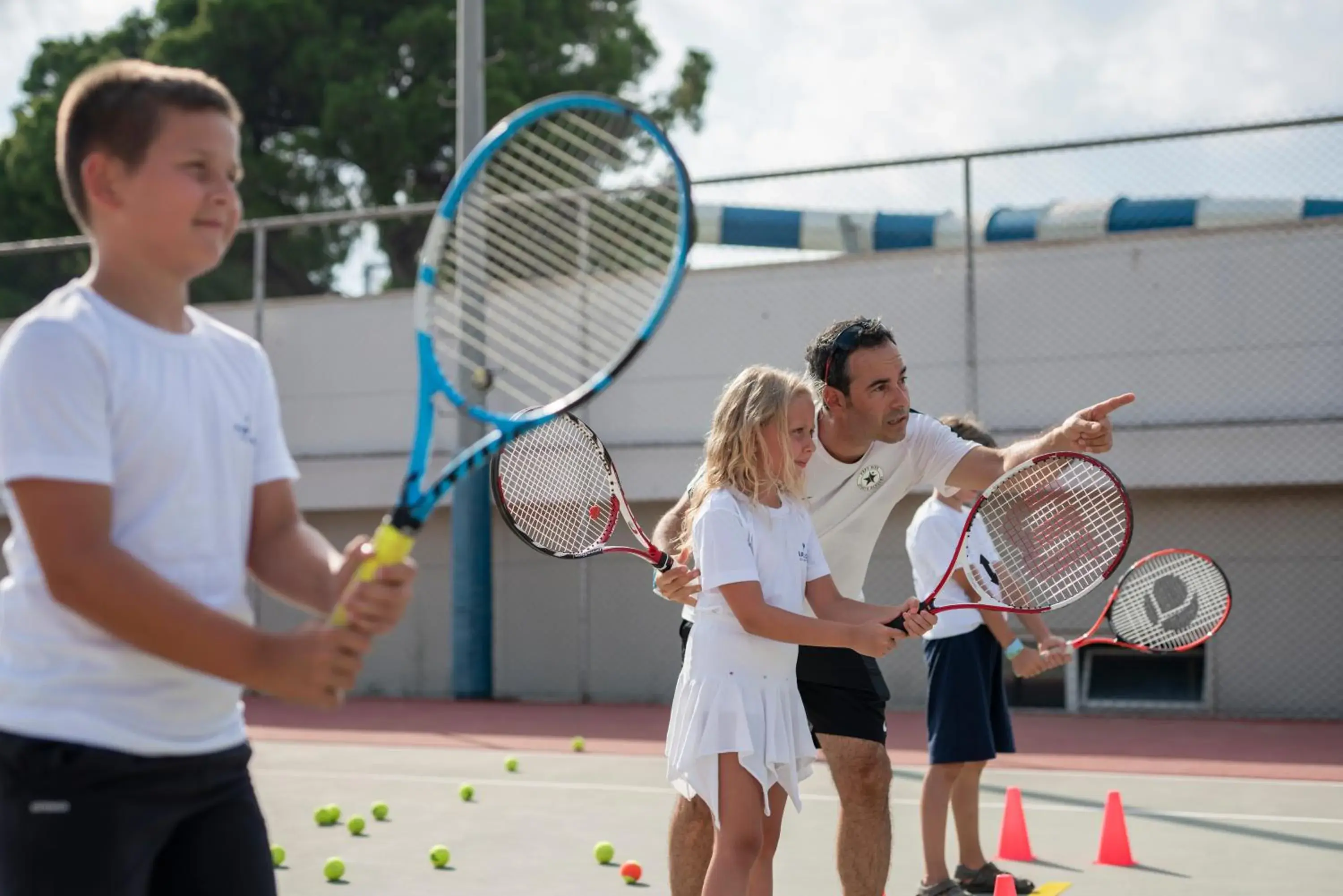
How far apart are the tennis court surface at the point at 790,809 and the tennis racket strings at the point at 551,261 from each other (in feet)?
6.81

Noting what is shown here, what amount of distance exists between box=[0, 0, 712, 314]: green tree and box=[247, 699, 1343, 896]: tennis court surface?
11.2 m

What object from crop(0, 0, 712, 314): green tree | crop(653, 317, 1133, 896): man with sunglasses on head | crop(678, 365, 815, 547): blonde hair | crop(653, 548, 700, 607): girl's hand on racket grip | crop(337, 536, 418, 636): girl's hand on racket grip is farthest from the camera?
crop(0, 0, 712, 314): green tree

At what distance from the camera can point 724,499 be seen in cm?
390

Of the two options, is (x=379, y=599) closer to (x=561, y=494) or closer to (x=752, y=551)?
(x=752, y=551)

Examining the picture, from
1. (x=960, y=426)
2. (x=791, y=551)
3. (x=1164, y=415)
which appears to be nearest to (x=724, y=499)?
(x=791, y=551)

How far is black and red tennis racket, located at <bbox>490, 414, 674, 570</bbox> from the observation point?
4.57 m

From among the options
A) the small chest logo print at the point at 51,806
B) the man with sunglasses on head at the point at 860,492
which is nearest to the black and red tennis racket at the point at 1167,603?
the man with sunglasses on head at the point at 860,492

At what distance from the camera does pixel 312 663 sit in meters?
1.95

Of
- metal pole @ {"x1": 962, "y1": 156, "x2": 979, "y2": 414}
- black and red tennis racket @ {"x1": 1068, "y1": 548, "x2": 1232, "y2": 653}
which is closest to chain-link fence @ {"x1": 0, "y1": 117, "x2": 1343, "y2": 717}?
metal pole @ {"x1": 962, "y1": 156, "x2": 979, "y2": 414}

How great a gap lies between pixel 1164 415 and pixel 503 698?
5.98m

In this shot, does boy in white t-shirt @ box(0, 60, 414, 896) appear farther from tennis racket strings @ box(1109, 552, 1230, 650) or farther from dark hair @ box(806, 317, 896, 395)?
tennis racket strings @ box(1109, 552, 1230, 650)

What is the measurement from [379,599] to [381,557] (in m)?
0.12

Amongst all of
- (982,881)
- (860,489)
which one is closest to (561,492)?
(860,489)

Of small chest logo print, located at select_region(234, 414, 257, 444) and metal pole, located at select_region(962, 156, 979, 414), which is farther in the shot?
metal pole, located at select_region(962, 156, 979, 414)
